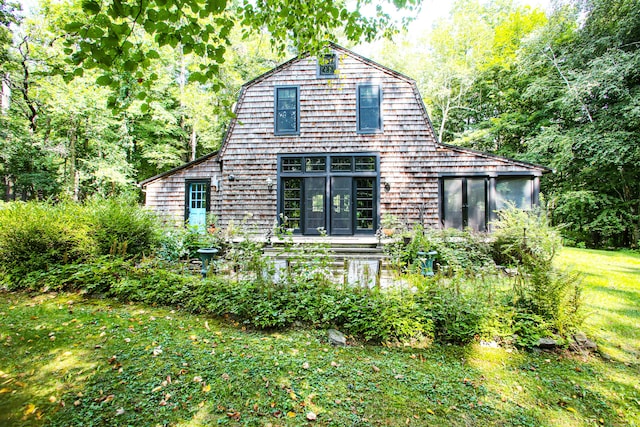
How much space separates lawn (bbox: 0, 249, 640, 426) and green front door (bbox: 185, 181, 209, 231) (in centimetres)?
777

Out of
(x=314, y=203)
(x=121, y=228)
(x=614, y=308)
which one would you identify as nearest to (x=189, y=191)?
(x=314, y=203)

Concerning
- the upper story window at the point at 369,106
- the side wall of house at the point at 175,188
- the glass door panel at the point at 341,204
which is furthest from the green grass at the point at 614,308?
the side wall of house at the point at 175,188

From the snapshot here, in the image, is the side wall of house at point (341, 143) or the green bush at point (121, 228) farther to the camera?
the side wall of house at point (341, 143)

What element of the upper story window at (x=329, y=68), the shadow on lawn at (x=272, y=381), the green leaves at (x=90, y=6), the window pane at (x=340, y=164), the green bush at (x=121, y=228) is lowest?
the shadow on lawn at (x=272, y=381)

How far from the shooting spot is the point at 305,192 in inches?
402

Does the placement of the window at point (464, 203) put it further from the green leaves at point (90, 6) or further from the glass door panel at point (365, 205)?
the green leaves at point (90, 6)

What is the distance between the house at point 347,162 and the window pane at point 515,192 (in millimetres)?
33

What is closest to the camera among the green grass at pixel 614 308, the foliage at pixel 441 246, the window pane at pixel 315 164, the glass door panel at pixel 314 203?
the green grass at pixel 614 308

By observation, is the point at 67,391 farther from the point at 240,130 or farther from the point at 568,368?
the point at 240,130

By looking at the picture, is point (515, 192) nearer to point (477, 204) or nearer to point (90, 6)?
point (477, 204)

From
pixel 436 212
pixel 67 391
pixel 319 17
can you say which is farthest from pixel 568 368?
pixel 436 212

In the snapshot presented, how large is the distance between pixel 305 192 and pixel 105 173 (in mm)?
12604

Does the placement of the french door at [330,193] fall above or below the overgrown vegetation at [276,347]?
above

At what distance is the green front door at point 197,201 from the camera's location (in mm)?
11477
